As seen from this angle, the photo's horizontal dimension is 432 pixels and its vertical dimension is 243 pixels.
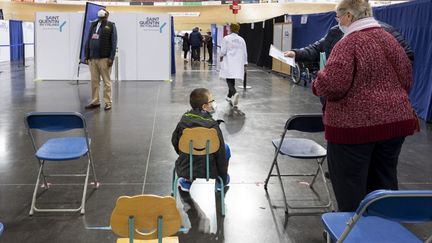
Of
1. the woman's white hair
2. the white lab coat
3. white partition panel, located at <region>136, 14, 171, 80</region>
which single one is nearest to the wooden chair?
the woman's white hair

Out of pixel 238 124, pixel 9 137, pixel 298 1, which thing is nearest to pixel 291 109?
pixel 238 124

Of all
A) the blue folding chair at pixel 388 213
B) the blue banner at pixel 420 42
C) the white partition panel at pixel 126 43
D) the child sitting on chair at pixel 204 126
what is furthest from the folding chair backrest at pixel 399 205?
the white partition panel at pixel 126 43

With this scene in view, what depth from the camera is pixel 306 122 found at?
3.30 m

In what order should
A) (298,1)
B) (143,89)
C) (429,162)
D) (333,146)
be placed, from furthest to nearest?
(298,1) → (143,89) → (429,162) → (333,146)

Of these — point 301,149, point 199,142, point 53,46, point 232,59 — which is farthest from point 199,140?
point 53,46

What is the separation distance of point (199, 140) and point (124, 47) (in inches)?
345

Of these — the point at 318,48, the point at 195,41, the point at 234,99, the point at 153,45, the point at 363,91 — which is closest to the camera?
the point at 363,91

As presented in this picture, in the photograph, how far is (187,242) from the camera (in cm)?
281

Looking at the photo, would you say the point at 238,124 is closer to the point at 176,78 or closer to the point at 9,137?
the point at 9,137

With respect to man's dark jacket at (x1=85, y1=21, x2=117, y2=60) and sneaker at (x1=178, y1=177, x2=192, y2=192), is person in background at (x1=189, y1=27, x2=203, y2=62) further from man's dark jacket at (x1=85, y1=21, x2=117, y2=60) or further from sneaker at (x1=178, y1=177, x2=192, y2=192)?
sneaker at (x1=178, y1=177, x2=192, y2=192)

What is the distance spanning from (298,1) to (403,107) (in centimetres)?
2430

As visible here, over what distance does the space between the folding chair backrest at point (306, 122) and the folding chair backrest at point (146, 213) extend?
5.54 ft

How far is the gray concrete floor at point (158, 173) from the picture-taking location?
3.01 m

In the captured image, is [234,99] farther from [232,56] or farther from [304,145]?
[304,145]
